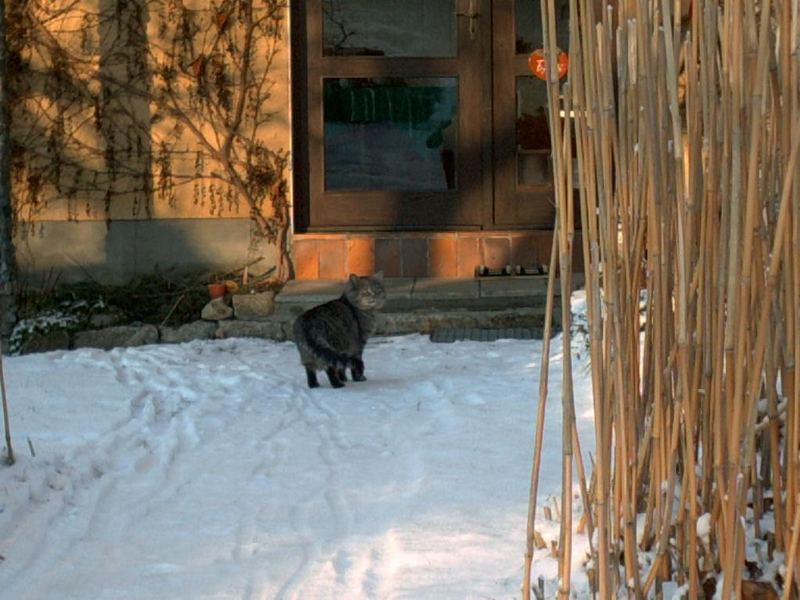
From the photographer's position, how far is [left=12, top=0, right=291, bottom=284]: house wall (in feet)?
25.8

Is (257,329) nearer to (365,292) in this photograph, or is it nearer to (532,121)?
(365,292)

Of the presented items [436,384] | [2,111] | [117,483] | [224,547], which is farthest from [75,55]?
[224,547]

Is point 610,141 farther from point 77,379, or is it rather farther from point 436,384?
point 77,379

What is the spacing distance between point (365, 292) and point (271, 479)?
6.42 feet

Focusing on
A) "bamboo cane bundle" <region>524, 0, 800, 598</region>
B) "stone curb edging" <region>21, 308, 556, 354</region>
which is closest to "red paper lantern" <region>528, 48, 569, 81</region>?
"stone curb edging" <region>21, 308, 556, 354</region>

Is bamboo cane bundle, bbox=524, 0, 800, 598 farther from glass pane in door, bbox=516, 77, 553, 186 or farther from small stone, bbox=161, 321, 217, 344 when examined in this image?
glass pane in door, bbox=516, 77, 553, 186

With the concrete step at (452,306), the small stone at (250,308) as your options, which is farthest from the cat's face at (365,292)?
the small stone at (250,308)

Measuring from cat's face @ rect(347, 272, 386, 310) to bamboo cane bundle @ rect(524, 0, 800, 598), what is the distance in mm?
3562

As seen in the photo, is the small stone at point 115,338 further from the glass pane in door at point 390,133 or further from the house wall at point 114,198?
the glass pane in door at point 390,133

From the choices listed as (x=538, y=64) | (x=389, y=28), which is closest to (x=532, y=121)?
(x=538, y=64)

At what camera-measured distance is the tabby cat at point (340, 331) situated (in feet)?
18.7

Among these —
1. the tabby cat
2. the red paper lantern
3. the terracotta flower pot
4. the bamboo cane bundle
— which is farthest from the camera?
the red paper lantern

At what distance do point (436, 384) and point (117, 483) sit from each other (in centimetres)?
188

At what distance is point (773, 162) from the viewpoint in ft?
8.05
